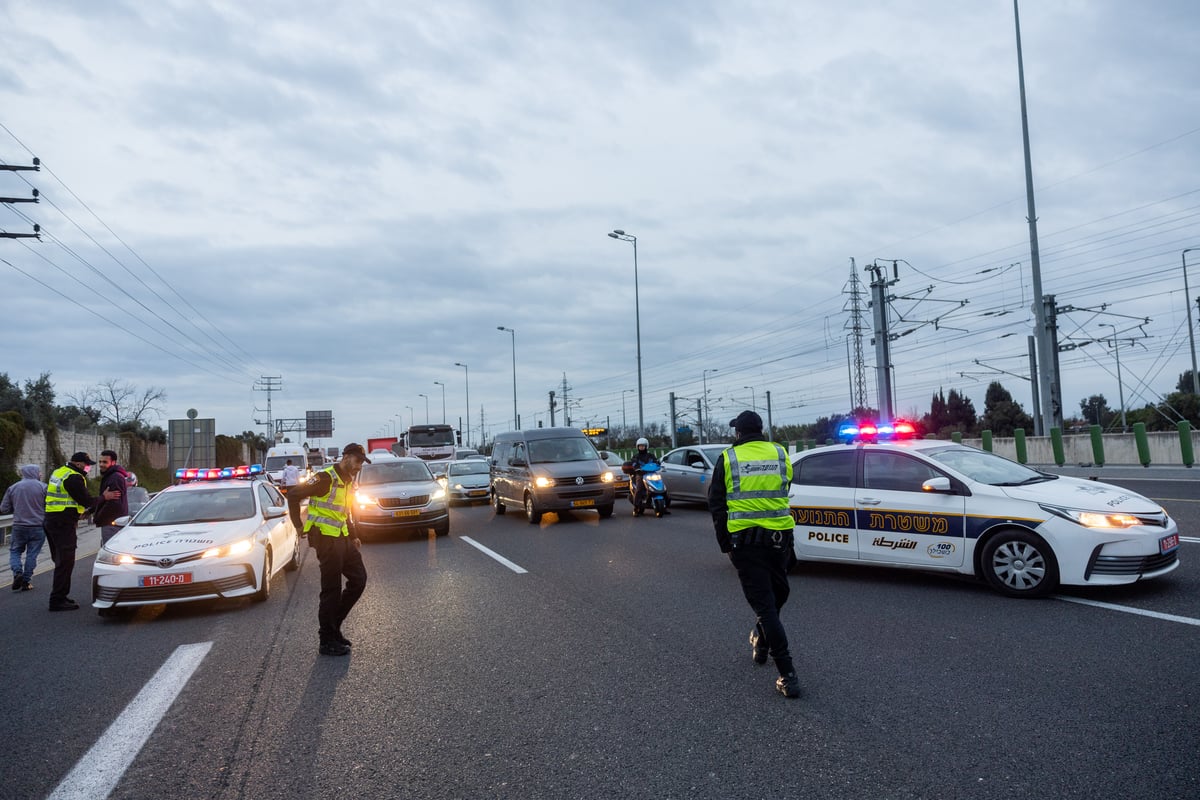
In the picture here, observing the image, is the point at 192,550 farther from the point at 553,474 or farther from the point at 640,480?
the point at 640,480

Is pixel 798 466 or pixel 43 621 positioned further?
pixel 798 466

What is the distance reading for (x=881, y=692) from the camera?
4.97 metres

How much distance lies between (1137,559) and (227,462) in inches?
2597

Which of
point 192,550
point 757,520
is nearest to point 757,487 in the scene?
point 757,520

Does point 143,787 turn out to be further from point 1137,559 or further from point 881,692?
point 1137,559

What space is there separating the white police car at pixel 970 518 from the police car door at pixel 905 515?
0.01m

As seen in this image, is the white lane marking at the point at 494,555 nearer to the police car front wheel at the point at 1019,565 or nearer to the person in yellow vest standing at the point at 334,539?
the person in yellow vest standing at the point at 334,539

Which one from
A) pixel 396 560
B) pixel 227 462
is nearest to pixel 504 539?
pixel 396 560

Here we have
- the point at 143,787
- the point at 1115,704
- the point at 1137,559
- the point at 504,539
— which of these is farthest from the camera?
the point at 504,539

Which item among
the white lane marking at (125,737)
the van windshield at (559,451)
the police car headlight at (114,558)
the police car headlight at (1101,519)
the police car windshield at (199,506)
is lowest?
the white lane marking at (125,737)

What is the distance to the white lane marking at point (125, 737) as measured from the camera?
3971 millimetres

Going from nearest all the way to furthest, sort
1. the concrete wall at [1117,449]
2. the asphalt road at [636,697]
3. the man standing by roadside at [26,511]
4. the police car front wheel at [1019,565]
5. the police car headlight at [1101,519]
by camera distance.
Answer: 1. the asphalt road at [636,697]
2. the police car headlight at [1101,519]
3. the police car front wheel at [1019,565]
4. the man standing by roadside at [26,511]
5. the concrete wall at [1117,449]

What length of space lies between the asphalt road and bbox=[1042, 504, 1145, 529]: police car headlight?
637 millimetres

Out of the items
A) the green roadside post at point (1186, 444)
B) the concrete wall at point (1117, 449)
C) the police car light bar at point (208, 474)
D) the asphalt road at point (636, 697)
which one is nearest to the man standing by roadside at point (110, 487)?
the police car light bar at point (208, 474)
